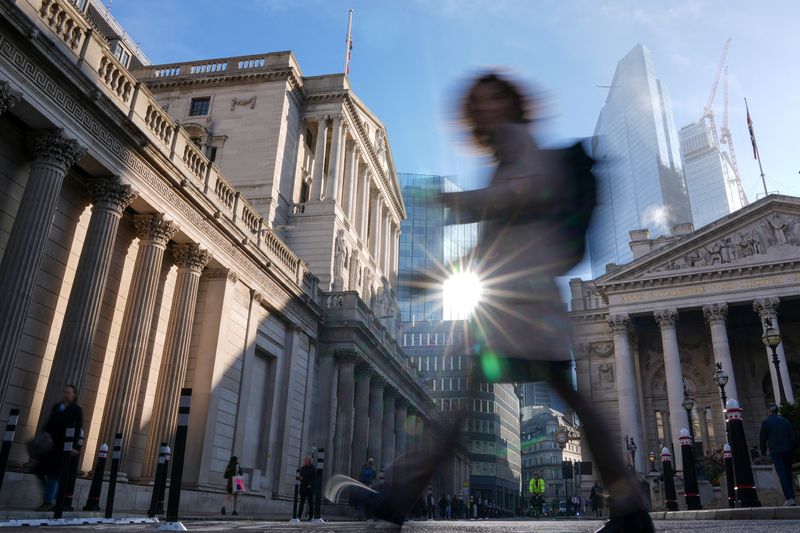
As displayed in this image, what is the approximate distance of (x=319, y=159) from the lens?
3362cm

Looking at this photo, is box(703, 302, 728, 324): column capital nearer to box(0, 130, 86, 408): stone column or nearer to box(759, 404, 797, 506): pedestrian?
box(759, 404, 797, 506): pedestrian

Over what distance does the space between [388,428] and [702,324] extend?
23243mm

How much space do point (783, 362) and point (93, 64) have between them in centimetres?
3727

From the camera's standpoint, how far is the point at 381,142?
43.7 meters

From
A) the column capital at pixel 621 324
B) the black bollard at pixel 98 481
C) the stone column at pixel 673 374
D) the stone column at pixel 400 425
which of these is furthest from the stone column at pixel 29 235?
the column capital at pixel 621 324

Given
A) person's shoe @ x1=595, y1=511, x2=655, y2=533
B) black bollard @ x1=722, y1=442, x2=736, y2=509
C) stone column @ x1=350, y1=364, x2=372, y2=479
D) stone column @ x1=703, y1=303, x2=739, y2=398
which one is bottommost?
person's shoe @ x1=595, y1=511, x2=655, y2=533

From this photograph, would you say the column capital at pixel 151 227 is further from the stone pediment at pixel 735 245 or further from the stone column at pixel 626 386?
the stone pediment at pixel 735 245

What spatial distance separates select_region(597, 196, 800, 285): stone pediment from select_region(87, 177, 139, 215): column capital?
3311cm

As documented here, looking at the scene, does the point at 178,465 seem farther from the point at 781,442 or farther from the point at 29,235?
the point at 781,442

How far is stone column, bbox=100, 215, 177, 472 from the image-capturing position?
44.4 feet

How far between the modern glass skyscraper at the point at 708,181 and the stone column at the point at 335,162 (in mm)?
159078

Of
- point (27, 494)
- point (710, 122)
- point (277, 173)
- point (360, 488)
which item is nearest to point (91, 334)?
point (27, 494)

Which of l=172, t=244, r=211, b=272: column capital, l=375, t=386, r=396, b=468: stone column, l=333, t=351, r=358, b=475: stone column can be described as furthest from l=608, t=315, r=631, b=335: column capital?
l=172, t=244, r=211, b=272: column capital

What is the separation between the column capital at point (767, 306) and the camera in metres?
34.9
